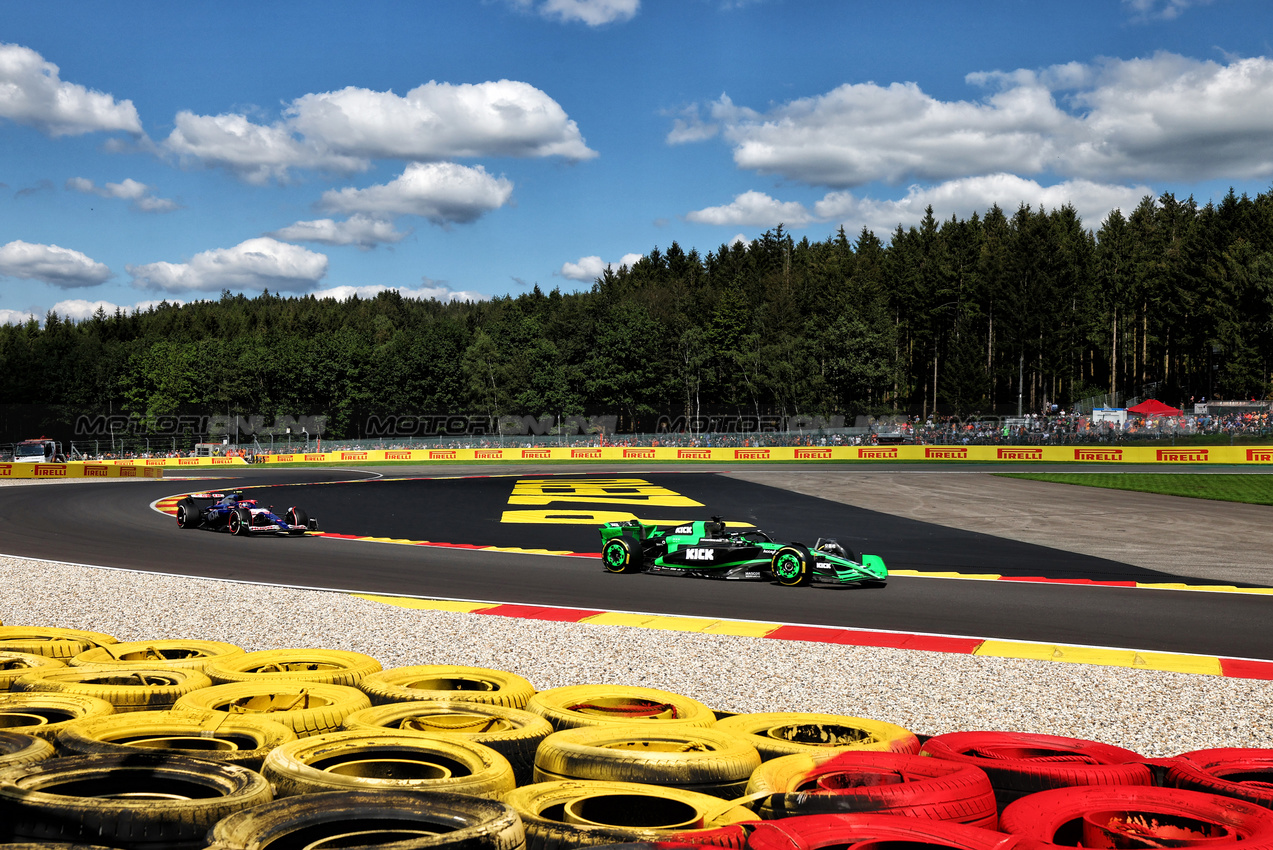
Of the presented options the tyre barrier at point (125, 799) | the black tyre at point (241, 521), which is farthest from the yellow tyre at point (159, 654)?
the black tyre at point (241, 521)

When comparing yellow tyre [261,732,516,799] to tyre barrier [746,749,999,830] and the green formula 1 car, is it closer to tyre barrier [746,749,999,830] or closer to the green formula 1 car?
tyre barrier [746,749,999,830]

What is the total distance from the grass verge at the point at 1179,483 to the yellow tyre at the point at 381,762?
29263 mm

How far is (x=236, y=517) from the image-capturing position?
19.7 metres

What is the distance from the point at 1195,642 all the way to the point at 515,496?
22.7 meters

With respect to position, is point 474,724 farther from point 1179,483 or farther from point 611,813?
point 1179,483

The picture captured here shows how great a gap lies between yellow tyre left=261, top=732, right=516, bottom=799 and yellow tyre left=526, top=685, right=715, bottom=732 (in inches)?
32.6

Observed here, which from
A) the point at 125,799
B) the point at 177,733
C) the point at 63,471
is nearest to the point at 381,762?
the point at 125,799

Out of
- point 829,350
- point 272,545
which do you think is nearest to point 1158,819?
point 272,545

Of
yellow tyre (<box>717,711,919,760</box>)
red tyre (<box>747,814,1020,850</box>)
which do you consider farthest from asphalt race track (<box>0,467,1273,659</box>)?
red tyre (<box>747,814,1020,850</box>)

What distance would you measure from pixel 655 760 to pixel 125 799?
2.18 meters

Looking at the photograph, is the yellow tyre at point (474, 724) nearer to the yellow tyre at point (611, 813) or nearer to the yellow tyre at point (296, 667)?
the yellow tyre at point (611, 813)

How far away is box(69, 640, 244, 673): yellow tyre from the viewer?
6.12 meters

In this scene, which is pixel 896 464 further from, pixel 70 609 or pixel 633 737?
pixel 633 737

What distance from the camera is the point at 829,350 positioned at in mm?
83250
